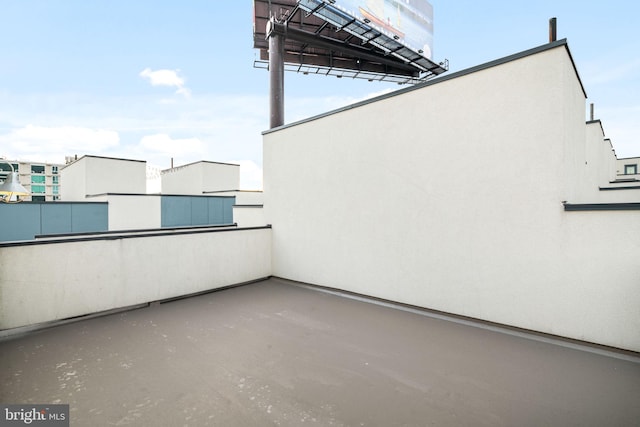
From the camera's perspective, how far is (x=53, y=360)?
97.3 inches

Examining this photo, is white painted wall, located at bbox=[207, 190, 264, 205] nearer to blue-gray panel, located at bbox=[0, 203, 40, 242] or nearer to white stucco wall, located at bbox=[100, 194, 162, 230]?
white stucco wall, located at bbox=[100, 194, 162, 230]

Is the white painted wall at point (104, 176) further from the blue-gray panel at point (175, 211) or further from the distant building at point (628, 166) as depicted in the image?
the distant building at point (628, 166)

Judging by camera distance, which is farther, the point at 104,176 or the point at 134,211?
the point at 104,176

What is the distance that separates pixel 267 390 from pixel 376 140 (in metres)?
3.46

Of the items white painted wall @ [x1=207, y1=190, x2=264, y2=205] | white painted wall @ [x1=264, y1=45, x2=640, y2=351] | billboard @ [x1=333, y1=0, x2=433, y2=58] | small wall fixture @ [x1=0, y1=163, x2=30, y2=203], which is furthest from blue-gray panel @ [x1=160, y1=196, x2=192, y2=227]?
billboard @ [x1=333, y1=0, x2=433, y2=58]

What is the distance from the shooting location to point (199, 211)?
13008mm

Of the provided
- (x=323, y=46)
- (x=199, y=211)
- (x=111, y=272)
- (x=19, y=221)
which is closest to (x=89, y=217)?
(x=19, y=221)

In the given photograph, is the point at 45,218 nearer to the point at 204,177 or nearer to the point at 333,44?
the point at 204,177

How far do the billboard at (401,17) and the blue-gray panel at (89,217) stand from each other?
11.3m

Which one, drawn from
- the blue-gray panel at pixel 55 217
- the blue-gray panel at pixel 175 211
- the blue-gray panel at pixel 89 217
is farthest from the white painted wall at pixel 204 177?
the blue-gray panel at pixel 55 217

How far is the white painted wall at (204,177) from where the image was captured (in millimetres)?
16891

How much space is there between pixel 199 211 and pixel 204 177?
4545mm

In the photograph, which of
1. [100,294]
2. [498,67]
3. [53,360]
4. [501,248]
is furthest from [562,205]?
[100,294]

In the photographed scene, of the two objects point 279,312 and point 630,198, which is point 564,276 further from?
point 630,198
